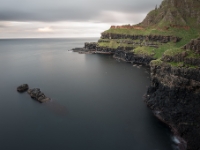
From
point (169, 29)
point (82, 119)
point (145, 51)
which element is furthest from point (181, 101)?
point (169, 29)

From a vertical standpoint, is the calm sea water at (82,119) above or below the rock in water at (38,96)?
below

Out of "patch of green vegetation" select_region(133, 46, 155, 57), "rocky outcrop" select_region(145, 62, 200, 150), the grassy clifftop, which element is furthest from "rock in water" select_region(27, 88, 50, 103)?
the grassy clifftop

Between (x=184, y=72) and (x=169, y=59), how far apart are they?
8.67m

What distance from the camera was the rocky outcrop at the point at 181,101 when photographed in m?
46.0

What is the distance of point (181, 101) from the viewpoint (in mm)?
51000

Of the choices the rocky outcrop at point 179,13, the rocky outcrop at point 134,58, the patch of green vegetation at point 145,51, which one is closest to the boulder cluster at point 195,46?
the rocky outcrop at point 134,58

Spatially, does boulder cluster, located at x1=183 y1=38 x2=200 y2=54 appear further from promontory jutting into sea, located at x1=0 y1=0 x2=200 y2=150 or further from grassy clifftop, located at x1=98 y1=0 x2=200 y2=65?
grassy clifftop, located at x1=98 y1=0 x2=200 y2=65

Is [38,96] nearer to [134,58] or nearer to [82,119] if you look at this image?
[82,119]

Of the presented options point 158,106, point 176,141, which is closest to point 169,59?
point 158,106

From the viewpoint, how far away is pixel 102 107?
64.1 m

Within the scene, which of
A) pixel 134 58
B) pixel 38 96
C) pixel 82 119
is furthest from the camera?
pixel 134 58

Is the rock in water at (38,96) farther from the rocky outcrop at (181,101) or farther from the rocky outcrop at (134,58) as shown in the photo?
the rocky outcrop at (134,58)

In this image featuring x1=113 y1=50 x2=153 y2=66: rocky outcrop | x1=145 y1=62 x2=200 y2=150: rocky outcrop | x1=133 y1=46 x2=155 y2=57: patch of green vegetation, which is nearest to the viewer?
x1=145 y1=62 x2=200 y2=150: rocky outcrop

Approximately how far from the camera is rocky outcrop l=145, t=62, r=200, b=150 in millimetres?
45997
